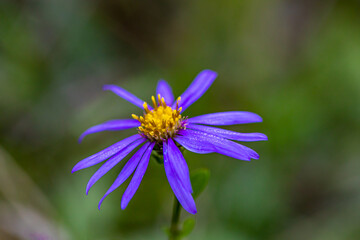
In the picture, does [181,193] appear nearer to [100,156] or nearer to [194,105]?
[100,156]

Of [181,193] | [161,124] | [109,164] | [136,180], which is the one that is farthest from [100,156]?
[181,193]

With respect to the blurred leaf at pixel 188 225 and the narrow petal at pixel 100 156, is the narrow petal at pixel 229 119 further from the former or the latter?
the blurred leaf at pixel 188 225

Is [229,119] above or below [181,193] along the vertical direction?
above

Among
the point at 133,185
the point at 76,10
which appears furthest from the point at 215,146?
the point at 76,10

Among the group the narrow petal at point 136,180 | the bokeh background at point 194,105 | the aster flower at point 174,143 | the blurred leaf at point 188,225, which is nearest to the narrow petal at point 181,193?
the aster flower at point 174,143

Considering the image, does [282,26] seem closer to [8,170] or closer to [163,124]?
[163,124]

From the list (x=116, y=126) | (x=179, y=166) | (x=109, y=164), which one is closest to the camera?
(x=179, y=166)

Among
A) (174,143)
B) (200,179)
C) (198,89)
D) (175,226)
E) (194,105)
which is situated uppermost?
(194,105)
